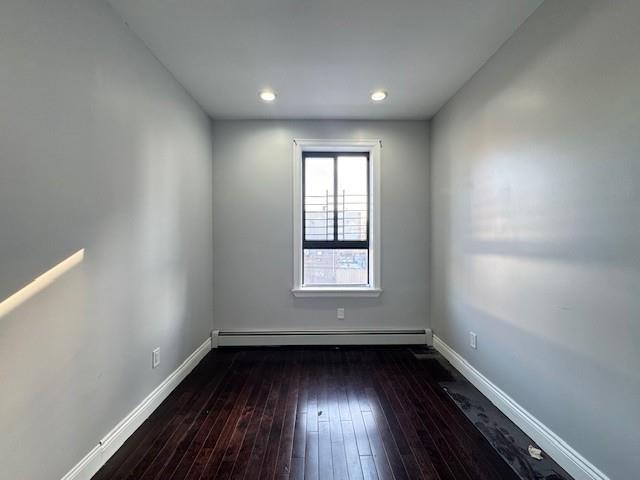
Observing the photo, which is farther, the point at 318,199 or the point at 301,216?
the point at 318,199

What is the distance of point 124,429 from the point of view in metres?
1.76

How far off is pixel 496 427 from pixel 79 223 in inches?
104

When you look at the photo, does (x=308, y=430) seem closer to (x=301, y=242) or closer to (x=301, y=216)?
(x=301, y=242)

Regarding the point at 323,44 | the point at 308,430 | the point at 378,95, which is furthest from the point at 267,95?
the point at 308,430

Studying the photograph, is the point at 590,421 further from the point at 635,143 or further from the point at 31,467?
the point at 31,467

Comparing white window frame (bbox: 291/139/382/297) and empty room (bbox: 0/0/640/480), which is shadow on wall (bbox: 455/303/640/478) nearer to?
empty room (bbox: 0/0/640/480)

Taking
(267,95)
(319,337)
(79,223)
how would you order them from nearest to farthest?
(79,223) < (267,95) < (319,337)

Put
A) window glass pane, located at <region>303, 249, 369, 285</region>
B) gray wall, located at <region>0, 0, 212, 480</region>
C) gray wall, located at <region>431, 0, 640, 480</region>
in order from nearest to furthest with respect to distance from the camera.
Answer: gray wall, located at <region>0, 0, 212, 480</region>, gray wall, located at <region>431, 0, 640, 480</region>, window glass pane, located at <region>303, 249, 369, 285</region>

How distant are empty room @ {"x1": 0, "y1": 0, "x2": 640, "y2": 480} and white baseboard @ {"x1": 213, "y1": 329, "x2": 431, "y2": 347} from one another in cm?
3

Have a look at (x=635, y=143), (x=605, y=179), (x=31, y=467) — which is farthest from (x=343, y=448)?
(x=635, y=143)

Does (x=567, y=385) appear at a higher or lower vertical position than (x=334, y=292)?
lower

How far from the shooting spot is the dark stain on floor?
154 cm

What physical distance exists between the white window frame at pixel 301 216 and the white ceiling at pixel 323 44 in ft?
1.62

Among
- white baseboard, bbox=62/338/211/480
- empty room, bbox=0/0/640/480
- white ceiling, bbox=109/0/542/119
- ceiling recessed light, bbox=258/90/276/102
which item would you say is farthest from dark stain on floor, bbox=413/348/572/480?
ceiling recessed light, bbox=258/90/276/102
